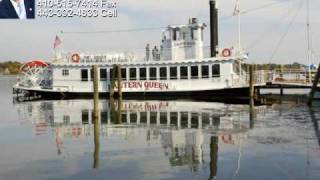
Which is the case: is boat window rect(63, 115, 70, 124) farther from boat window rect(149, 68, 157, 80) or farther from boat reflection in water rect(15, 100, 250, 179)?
boat window rect(149, 68, 157, 80)

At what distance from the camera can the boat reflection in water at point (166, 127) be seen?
16141mm

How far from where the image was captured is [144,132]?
2131 cm

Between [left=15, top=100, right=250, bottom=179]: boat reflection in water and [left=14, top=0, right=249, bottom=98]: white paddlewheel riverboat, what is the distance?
9977 mm

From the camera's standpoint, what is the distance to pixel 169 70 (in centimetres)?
4400

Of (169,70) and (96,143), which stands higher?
(169,70)

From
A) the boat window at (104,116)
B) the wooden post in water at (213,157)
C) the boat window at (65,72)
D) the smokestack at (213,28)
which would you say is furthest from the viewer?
the boat window at (65,72)

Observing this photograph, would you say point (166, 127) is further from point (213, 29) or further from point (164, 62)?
point (213, 29)

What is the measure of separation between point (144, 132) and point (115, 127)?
89.8 inches

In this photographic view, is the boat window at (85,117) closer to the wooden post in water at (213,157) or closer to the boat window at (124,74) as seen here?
the wooden post in water at (213,157)

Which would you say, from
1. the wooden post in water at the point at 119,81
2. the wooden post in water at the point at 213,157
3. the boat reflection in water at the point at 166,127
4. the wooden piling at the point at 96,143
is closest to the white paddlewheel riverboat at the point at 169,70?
the wooden post in water at the point at 119,81

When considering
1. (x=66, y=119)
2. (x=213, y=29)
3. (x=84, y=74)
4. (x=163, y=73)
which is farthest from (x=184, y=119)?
(x=84, y=74)

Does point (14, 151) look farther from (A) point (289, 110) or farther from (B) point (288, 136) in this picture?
(A) point (289, 110)

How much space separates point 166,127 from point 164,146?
17.7 feet

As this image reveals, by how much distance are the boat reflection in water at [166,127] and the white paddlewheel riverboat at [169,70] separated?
998 cm
